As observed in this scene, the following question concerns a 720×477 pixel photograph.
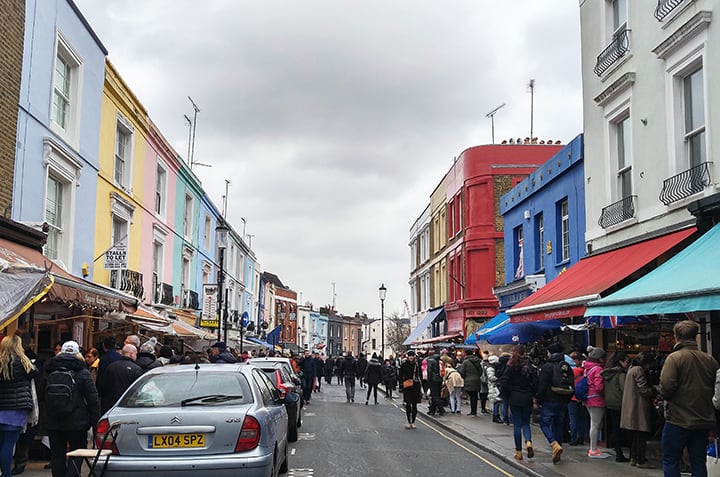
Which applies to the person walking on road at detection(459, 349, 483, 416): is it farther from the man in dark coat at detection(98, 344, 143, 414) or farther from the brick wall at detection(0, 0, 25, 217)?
the brick wall at detection(0, 0, 25, 217)

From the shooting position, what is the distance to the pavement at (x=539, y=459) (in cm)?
1015

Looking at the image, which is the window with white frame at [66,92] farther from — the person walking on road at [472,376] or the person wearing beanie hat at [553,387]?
the person walking on road at [472,376]

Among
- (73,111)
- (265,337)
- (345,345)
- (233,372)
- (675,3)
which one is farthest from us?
(345,345)

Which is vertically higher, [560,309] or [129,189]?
[129,189]

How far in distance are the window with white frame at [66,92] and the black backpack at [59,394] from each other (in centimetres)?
859

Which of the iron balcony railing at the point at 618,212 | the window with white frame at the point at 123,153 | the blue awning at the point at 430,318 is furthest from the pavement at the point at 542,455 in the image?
the blue awning at the point at 430,318

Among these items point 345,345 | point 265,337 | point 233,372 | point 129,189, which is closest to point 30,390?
point 233,372

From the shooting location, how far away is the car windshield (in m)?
7.56

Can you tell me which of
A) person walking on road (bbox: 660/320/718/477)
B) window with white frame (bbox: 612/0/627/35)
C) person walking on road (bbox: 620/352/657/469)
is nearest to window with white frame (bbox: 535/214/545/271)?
window with white frame (bbox: 612/0/627/35)

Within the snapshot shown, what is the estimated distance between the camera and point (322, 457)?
12.1 m

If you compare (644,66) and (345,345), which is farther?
(345,345)

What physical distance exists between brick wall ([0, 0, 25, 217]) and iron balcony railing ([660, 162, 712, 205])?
11.6 meters

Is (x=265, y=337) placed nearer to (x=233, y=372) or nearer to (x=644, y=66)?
(x=644, y=66)

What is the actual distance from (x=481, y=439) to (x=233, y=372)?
7665mm
